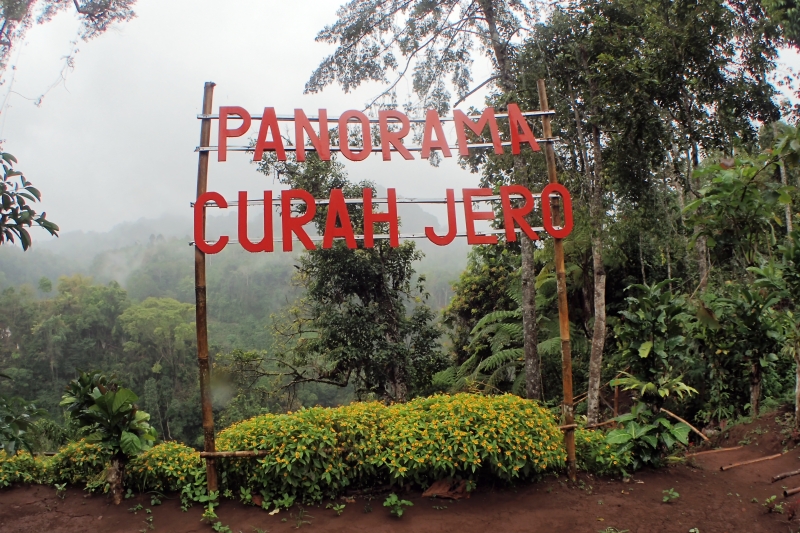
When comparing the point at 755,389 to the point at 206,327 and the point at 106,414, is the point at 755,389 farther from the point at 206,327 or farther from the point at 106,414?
the point at 106,414

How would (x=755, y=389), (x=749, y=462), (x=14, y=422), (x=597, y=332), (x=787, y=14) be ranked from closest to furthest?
(x=14, y=422) < (x=749, y=462) < (x=787, y=14) < (x=755, y=389) < (x=597, y=332)

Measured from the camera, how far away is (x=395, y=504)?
4332 mm

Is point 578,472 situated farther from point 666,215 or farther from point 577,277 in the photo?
point 577,277

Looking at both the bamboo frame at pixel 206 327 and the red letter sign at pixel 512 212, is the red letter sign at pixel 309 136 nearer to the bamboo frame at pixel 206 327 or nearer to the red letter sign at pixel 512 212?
the bamboo frame at pixel 206 327

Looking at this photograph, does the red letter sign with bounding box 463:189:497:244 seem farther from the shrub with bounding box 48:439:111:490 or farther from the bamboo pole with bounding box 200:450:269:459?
the shrub with bounding box 48:439:111:490

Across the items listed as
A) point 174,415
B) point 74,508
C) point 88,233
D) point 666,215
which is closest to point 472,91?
point 666,215

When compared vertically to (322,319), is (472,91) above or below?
above

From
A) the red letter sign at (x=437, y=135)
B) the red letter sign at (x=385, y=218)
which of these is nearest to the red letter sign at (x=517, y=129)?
the red letter sign at (x=437, y=135)

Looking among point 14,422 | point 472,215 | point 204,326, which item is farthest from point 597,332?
point 14,422

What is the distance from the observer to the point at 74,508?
4.37 m

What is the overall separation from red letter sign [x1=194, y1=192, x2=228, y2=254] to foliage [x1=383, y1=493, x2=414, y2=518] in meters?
2.30

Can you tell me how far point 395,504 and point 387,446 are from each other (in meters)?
0.44

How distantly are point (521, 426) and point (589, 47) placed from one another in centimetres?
451

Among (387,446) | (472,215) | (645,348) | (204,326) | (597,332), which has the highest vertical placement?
(472,215)
